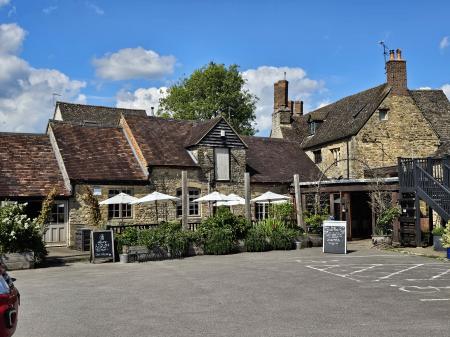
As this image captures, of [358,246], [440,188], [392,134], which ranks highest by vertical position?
[392,134]

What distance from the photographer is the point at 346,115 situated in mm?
33188

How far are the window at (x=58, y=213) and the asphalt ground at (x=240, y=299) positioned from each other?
7254 millimetres

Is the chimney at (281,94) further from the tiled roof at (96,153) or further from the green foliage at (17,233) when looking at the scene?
the green foliage at (17,233)

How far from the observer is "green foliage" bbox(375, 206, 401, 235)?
20812 mm

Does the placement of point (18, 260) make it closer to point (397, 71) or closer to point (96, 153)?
point (96, 153)

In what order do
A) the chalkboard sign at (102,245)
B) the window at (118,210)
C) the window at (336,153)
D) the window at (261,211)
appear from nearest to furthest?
the chalkboard sign at (102,245), the window at (118,210), the window at (261,211), the window at (336,153)

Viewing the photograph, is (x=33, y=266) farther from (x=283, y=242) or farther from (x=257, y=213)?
(x=257, y=213)

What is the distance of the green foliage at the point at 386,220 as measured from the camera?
20.8 metres

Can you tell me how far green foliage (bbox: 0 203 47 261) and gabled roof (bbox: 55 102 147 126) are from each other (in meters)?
23.8

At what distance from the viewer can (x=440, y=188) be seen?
19328 millimetres

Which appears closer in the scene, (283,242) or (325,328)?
(325,328)

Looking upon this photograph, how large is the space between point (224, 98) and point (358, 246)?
95.3 feet

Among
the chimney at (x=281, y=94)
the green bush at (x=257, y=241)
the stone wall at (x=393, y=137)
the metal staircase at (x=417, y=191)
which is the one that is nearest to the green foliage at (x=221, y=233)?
Answer: the green bush at (x=257, y=241)

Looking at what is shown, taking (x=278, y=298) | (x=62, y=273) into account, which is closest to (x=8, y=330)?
(x=278, y=298)
